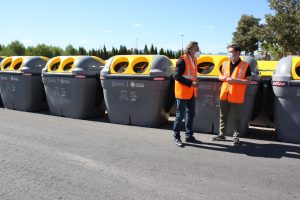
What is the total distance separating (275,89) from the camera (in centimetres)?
566

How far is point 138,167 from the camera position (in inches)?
175

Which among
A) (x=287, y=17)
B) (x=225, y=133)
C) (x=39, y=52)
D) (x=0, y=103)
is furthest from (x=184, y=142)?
(x=39, y=52)

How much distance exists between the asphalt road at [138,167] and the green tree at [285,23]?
49.1ft

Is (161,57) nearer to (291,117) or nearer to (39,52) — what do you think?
(291,117)

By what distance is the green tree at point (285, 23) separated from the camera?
1880cm

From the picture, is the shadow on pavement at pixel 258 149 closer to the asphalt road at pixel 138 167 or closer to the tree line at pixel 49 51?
the asphalt road at pixel 138 167

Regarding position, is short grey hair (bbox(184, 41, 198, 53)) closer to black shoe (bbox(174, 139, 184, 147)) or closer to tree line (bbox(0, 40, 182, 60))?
black shoe (bbox(174, 139, 184, 147))

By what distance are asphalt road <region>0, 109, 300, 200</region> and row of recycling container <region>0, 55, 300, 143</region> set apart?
1.61ft

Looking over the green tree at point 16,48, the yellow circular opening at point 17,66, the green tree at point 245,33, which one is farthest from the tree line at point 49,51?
the yellow circular opening at point 17,66

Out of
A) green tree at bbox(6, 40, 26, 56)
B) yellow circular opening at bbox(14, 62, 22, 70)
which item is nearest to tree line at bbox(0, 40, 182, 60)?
green tree at bbox(6, 40, 26, 56)

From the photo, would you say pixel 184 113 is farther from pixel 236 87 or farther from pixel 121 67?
pixel 121 67

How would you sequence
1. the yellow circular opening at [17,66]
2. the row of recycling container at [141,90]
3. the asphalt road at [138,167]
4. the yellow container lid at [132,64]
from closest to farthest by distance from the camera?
the asphalt road at [138,167]
the row of recycling container at [141,90]
the yellow container lid at [132,64]
the yellow circular opening at [17,66]

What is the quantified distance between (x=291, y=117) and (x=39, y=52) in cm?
3514

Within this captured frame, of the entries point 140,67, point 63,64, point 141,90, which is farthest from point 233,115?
point 63,64
